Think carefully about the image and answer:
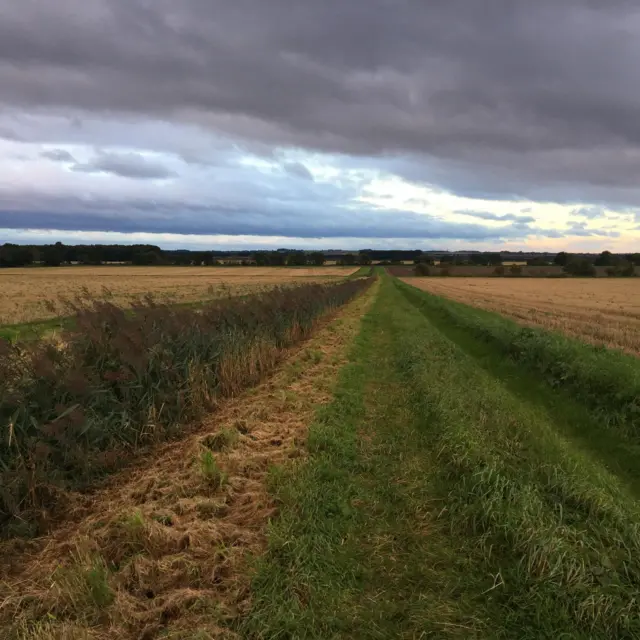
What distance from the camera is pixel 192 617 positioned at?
3488 millimetres

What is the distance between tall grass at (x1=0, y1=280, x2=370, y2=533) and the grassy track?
7.97ft

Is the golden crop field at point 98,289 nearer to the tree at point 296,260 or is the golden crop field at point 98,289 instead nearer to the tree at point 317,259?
the tree at point 296,260

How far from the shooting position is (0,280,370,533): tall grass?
518 centimetres

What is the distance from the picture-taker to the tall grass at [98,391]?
204 inches

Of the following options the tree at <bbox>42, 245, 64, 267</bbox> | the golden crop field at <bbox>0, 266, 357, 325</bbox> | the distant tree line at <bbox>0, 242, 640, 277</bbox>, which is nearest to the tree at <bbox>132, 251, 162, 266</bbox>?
the distant tree line at <bbox>0, 242, 640, 277</bbox>

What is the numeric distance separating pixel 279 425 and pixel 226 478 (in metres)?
2.25

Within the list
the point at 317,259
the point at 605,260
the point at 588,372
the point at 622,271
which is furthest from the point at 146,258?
the point at 588,372

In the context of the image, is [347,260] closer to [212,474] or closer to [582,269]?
[582,269]

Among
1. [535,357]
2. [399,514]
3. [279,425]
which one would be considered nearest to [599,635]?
[399,514]

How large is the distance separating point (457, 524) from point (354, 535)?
1112 mm

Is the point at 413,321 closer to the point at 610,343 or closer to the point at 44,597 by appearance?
the point at 610,343

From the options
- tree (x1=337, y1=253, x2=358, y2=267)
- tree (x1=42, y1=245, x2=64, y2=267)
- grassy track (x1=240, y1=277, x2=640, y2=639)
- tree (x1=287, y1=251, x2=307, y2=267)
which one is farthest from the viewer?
tree (x1=337, y1=253, x2=358, y2=267)

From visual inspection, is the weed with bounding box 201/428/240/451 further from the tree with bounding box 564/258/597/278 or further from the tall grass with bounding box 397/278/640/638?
the tree with bounding box 564/258/597/278

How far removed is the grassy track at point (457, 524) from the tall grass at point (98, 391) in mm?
2430
